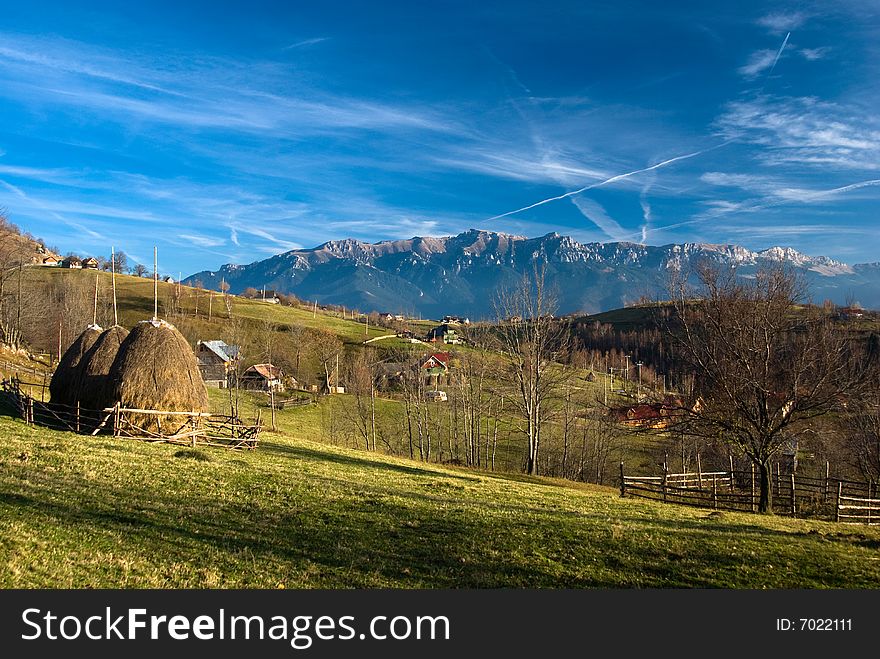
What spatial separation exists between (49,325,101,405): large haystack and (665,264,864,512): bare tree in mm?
33670

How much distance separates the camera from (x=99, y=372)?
100.0 ft

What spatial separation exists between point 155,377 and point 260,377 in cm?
7227

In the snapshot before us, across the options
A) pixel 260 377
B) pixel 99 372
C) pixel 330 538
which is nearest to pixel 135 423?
pixel 99 372

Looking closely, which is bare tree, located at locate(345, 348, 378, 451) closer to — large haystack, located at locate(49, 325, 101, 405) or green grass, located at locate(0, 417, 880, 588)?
large haystack, located at locate(49, 325, 101, 405)

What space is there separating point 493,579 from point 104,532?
8072 millimetres

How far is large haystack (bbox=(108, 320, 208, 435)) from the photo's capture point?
28.0m

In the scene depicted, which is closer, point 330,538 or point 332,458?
point 330,538

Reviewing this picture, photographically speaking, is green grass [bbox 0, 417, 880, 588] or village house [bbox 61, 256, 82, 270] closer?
green grass [bbox 0, 417, 880, 588]

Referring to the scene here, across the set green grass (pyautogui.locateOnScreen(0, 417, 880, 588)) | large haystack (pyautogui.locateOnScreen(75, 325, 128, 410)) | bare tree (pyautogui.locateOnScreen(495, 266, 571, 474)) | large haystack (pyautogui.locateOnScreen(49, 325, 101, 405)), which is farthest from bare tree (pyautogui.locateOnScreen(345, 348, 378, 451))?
green grass (pyautogui.locateOnScreen(0, 417, 880, 588))

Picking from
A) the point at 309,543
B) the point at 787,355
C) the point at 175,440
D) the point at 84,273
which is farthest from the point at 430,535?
the point at 84,273

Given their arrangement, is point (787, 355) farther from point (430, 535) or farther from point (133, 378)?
point (133, 378)

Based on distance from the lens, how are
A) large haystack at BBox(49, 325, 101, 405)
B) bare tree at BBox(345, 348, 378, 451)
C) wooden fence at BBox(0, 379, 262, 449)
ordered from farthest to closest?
bare tree at BBox(345, 348, 378, 451)
large haystack at BBox(49, 325, 101, 405)
wooden fence at BBox(0, 379, 262, 449)

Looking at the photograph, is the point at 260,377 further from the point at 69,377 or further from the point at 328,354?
the point at 69,377

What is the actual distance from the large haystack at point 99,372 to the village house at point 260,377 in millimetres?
63014
